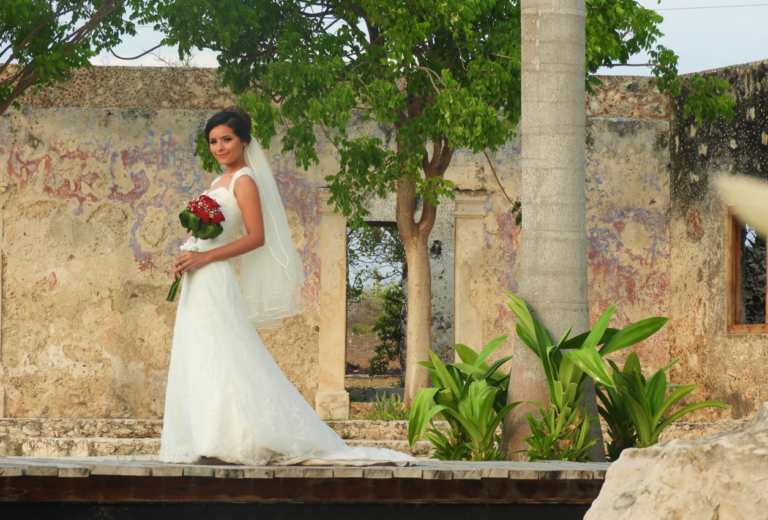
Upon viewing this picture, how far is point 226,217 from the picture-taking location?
3852 millimetres

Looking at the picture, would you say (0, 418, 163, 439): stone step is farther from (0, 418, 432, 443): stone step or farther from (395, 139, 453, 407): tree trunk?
(395, 139, 453, 407): tree trunk

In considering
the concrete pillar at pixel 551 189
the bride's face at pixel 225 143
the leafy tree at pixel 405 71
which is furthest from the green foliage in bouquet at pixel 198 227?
the leafy tree at pixel 405 71

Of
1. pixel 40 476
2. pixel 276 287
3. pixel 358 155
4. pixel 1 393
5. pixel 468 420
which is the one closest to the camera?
pixel 40 476

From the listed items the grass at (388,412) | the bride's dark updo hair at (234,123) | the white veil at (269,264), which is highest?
the bride's dark updo hair at (234,123)

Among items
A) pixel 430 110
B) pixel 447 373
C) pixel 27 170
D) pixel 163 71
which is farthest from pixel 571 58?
pixel 27 170

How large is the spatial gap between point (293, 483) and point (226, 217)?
1.19 meters

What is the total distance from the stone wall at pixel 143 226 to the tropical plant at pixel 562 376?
4962 mm

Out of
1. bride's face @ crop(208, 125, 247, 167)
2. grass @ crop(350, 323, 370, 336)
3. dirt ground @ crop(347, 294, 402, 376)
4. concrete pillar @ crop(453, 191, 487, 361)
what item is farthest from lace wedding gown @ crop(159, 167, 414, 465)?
grass @ crop(350, 323, 370, 336)

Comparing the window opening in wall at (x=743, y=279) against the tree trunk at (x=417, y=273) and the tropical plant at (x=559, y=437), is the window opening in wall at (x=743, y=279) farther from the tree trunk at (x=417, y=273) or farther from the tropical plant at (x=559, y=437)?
the tropical plant at (x=559, y=437)

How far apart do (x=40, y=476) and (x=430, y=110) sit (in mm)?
5204

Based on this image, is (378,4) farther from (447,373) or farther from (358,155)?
(447,373)

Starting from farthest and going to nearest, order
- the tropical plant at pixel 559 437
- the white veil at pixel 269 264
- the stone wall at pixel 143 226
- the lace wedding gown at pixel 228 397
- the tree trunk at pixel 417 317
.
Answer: the stone wall at pixel 143 226
the tree trunk at pixel 417 317
the tropical plant at pixel 559 437
the white veil at pixel 269 264
the lace wedding gown at pixel 228 397

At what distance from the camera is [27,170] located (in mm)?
9164

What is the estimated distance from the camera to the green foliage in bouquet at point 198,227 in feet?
12.2
